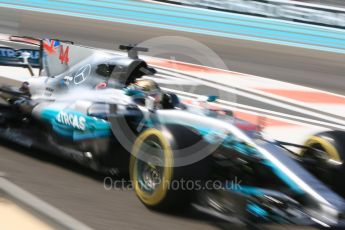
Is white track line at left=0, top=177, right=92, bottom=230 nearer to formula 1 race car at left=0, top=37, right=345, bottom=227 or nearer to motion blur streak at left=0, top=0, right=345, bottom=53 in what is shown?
formula 1 race car at left=0, top=37, right=345, bottom=227

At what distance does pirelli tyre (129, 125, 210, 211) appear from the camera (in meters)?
4.30

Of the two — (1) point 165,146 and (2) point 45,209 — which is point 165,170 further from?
(2) point 45,209

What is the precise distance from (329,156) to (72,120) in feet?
7.34

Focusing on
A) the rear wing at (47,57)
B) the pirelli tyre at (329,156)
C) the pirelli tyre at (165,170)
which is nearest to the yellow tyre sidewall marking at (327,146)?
the pirelli tyre at (329,156)

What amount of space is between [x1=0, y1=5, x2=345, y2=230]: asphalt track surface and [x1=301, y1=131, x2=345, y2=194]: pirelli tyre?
0.89 metres

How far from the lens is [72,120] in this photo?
539 cm

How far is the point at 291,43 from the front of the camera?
18.1 m

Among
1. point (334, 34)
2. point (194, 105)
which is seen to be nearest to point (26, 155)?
point (194, 105)

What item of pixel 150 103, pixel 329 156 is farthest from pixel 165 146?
pixel 329 156

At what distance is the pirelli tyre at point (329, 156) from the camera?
4.48 metres

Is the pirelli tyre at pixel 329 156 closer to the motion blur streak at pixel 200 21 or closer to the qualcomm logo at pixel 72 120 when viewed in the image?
the qualcomm logo at pixel 72 120

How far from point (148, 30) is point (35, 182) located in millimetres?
13657

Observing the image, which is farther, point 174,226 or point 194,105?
point 194,105

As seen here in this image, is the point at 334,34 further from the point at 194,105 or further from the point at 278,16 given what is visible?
the point at 194,105
